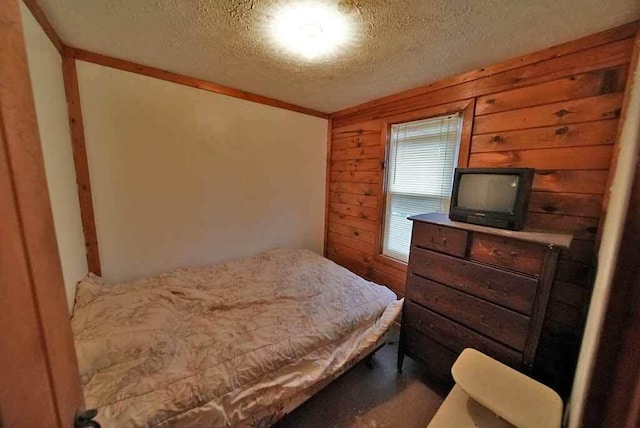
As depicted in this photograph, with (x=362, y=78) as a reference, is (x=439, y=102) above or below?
below

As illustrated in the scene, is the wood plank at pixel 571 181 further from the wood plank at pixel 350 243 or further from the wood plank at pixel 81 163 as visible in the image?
the wood plank at pixel 81 163

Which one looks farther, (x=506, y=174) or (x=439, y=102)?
(x=439, y=102)

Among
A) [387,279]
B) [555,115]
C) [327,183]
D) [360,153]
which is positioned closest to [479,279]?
[555,115]

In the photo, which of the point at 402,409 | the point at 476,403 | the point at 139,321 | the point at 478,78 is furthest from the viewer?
the point at 478,78

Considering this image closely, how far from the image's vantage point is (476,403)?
1185 millimetres

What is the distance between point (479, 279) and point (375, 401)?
3.41 feet

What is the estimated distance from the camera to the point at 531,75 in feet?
5.03

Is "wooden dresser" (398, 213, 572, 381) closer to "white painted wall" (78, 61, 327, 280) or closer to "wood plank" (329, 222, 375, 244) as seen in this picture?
"wood plank" (329, 222, 375, 244)

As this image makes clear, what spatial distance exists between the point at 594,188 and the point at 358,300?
155cm

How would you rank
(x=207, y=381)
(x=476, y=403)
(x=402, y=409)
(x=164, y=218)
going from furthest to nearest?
(x=164, y=218) → (x=402, y=409) → (x=476, y=403) → (x=207, y=381)

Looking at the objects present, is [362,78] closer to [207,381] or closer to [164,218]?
[164,218]

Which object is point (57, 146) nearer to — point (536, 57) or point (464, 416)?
point (464, 416)

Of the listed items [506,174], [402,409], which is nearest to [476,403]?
[402,409]

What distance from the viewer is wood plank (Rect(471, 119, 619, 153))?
4.29 ft
